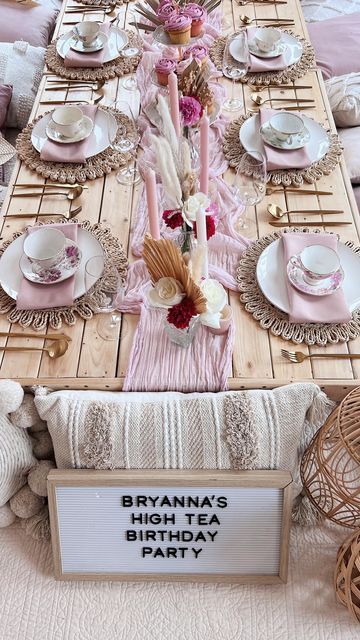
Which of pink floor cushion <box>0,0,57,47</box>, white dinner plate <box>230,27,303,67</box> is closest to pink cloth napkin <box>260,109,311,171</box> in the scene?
white dinner plate <box>230,27,303,67</box>

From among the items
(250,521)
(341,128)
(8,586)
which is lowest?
(8,586)

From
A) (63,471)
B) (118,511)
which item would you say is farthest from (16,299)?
(118,511)

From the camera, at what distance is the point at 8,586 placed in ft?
4.86

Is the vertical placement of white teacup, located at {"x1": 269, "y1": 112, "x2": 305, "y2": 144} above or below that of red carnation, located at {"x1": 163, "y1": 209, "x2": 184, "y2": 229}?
below

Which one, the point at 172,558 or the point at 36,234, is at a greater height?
the point at 36,234

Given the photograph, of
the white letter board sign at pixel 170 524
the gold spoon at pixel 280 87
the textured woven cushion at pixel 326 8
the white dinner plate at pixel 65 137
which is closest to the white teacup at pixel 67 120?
the white dinner plate at pixel 65 137

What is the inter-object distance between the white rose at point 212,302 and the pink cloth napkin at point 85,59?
1.19 m

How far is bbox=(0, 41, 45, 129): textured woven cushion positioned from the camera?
248 centimetres

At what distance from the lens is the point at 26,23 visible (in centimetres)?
273

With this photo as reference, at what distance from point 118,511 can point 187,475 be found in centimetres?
18

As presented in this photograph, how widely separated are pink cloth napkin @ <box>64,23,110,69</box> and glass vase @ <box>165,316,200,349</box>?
1.19m

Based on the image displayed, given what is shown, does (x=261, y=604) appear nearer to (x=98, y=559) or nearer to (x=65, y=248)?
(x=98, y=559)

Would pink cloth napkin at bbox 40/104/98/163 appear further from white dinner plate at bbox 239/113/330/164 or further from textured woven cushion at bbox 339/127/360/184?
textured woven cushion at bbox 339/127/360/184

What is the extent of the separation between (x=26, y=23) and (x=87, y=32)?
0.62m
